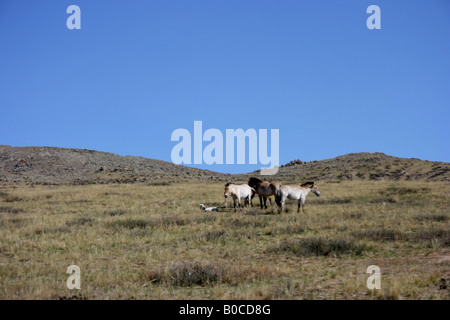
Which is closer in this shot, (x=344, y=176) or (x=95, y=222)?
(x=95, y=222)

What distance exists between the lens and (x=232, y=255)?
1325 cm

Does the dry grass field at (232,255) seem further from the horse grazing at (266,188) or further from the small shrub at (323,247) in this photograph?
the horse grazing at (266,188)

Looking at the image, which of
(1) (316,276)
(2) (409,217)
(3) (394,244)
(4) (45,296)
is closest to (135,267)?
(4) (45,296)

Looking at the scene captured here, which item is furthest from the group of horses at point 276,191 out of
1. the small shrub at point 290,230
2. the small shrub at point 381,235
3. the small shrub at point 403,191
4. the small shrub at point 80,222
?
the small shrub at point 403,191

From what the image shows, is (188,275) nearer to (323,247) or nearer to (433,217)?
(323,247)

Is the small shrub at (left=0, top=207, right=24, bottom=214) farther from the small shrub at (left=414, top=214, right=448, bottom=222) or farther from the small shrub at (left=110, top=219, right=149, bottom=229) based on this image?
the small shrub at (left=414, top=214, right=448, bottom=222)

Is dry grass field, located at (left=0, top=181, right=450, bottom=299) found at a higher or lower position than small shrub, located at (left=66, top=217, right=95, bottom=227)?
lower

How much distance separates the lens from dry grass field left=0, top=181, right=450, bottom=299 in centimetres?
933

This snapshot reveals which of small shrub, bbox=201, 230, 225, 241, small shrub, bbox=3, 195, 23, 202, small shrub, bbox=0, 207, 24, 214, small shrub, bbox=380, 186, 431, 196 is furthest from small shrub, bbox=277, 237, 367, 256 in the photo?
small shrub, bbox=3, 195, 23, 202

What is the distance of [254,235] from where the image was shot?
1625 centimetres

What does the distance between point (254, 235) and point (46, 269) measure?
24.6ft

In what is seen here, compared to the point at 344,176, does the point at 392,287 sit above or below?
below
